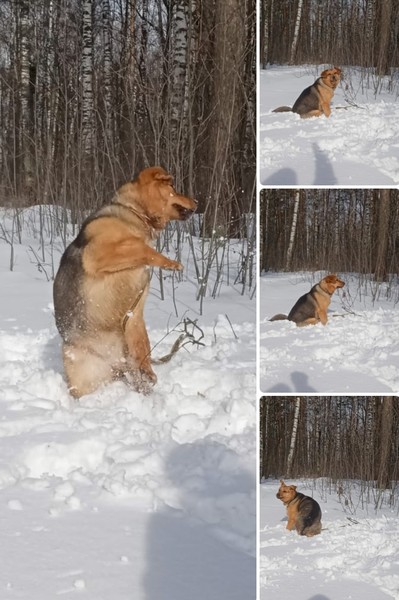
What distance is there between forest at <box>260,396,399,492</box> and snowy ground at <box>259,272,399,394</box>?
Answer: 4cm

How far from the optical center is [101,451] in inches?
152

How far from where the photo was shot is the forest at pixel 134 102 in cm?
667

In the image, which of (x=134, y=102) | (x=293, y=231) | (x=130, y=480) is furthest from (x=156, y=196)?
(x=134, y=102)

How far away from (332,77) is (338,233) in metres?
0.42

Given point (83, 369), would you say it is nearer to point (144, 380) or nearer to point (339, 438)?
point (144, 380)

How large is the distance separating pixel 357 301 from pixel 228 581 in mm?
1281

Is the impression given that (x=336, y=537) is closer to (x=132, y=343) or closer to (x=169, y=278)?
(x=132, y=343)

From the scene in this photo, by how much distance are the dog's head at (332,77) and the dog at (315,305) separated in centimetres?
51

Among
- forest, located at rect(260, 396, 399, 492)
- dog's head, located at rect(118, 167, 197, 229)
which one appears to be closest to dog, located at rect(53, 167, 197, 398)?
dog's head, located at rect(118, 167, 197, 229)

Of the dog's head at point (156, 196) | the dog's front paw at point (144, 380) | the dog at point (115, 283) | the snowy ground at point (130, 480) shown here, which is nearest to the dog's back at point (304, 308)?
the snowy ground at point (130, 480)

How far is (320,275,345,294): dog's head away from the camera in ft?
6.44

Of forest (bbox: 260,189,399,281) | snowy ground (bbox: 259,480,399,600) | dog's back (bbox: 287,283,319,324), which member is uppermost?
forest (bbox: 260,189,399,281)

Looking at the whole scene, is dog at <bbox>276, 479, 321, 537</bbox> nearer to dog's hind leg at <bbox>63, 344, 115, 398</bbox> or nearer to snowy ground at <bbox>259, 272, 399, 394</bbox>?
snowy ground at <bbox>259, 272, 399, 394</bbox>

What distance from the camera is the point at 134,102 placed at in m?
8.65
